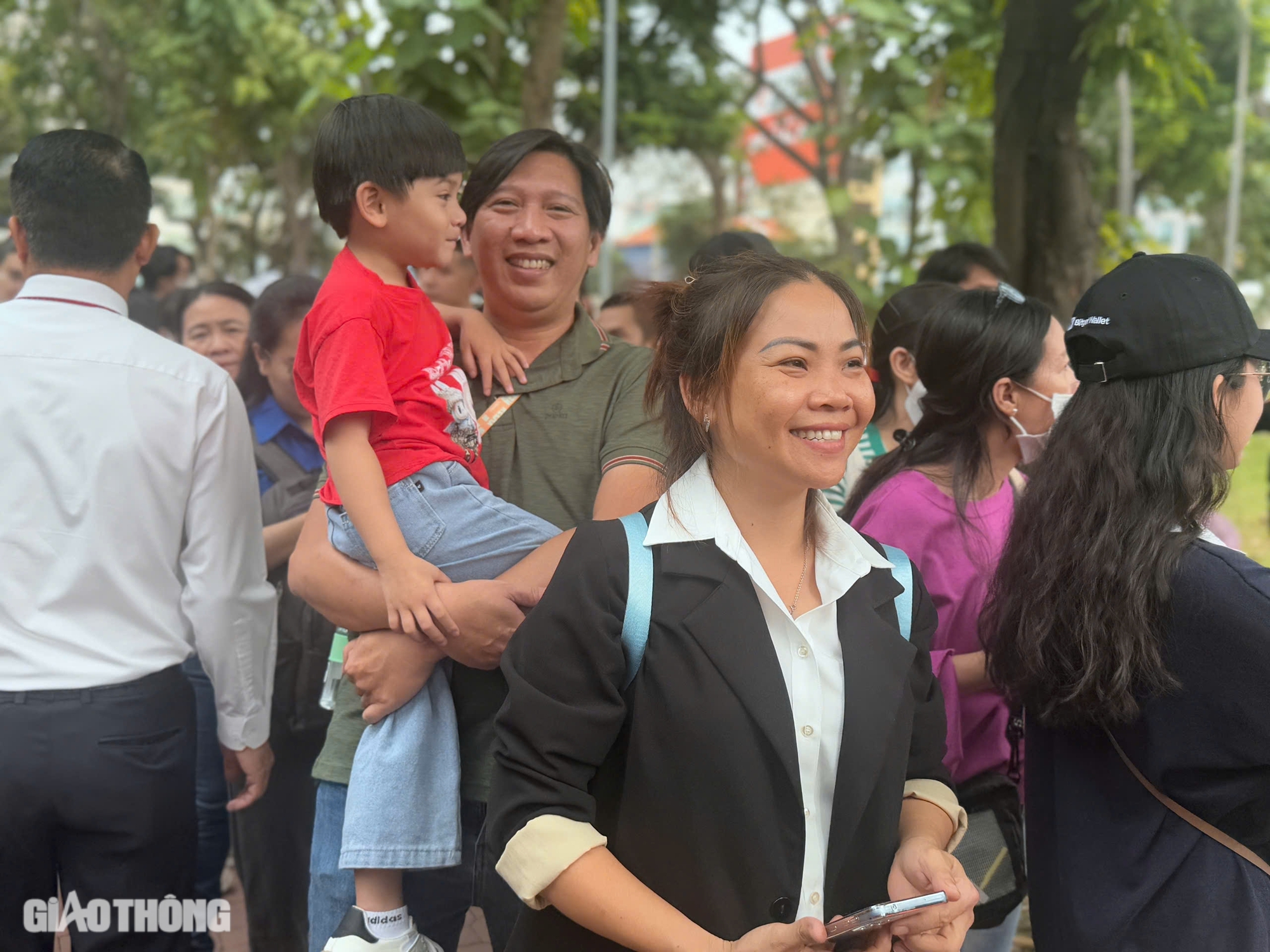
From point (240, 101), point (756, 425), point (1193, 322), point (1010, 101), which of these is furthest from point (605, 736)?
point (240, 101)

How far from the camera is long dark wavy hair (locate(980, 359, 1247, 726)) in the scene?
6.62 ft

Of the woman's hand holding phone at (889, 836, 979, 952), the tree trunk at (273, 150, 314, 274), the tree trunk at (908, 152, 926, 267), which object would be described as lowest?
the woman's hand holding phone at (889, 836, 979, 952)

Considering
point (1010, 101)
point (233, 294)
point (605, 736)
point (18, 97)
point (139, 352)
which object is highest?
point (18, 97)

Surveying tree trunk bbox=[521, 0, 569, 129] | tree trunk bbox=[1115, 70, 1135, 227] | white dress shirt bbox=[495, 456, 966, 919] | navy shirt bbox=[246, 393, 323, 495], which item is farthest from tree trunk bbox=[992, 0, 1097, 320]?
tree trunk bbox=[1115, 70, 1135, 227]

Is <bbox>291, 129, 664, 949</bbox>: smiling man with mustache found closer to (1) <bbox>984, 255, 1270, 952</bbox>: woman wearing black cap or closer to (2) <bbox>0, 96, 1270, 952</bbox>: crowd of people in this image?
(2) <bbox>0, 96, 1270, 952</bbox>: crowd of people

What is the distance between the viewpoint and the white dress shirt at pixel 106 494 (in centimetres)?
258

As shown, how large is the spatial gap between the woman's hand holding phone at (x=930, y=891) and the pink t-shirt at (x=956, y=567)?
33.2 inches

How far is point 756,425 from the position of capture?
186 cm

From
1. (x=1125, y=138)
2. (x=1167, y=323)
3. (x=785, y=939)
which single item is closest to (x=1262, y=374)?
(x=1167, y=323)

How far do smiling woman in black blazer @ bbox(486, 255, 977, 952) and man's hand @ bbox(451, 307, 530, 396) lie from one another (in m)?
0.71

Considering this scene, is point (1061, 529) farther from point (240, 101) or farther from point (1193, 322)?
point (240, 101)

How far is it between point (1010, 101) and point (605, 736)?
4.11 meters

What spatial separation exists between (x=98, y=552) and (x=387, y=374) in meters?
0.81

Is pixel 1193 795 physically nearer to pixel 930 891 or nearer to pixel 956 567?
pixel 930 891
